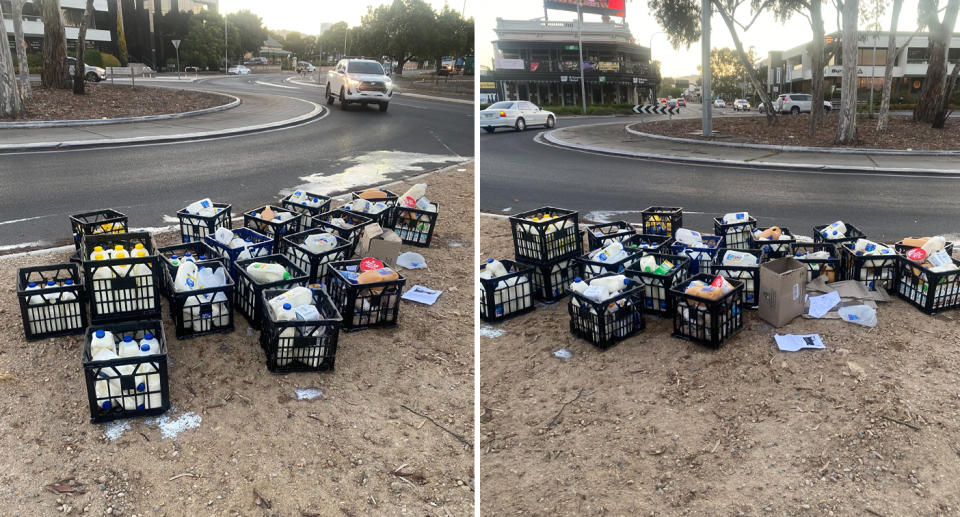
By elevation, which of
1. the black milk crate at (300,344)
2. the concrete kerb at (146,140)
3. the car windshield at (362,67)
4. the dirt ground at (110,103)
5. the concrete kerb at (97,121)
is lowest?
the black milk crate at (300,344)

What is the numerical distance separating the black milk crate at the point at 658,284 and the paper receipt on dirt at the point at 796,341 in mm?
868

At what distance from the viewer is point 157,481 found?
3.44m

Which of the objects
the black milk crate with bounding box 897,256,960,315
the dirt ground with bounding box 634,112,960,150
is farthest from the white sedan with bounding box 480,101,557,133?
the black milk crate with bounding box 897,256,960,315

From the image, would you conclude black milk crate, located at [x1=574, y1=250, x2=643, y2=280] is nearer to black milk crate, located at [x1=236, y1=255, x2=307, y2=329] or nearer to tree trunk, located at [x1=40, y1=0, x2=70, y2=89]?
black milk crate, located at [x1=236, y1=255, x2=307, y2=329]

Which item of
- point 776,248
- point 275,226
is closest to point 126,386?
point 275,226

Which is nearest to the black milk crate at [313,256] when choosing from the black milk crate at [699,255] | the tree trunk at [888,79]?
the black milk crate at [699,255]

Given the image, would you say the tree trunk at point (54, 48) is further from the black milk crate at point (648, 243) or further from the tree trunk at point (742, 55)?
the tree trunk at point (742, 55)

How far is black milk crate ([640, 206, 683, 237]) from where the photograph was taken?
7.38 meters

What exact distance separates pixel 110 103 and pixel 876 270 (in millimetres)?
21766

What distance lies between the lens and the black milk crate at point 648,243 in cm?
625

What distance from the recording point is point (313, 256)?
19.0 ft

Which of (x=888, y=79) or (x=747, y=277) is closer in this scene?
(x=747, y=277)

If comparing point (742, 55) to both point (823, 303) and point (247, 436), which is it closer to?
point (823, 303)

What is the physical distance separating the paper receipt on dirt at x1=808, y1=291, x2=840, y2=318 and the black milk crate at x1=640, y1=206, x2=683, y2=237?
189cm
